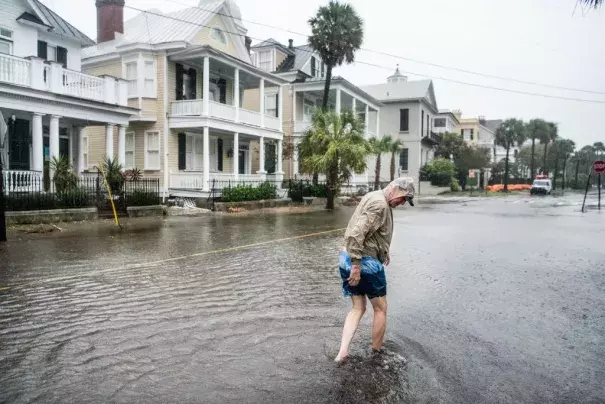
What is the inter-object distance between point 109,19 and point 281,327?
88.4 ft

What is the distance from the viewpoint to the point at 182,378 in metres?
3.97

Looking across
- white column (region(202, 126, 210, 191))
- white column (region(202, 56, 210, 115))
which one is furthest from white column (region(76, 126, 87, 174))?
white column (region(202, 56, 210, 115))

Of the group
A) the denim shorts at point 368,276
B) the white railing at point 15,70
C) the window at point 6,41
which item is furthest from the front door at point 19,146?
the denim shorts at point 368,276

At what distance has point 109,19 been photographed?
1073 inches

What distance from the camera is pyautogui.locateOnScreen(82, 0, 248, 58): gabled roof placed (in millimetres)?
25422

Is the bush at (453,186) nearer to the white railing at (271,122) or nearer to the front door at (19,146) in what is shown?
the white railing at (271,122)

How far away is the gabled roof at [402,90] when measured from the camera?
51656 millimetres

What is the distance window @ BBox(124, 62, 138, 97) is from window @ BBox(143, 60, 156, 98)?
0.57 m

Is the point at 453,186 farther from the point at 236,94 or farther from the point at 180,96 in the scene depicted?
the point at 180,96

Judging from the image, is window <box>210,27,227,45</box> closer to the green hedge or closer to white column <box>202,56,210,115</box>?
white column <box>202,56,210,115</box>

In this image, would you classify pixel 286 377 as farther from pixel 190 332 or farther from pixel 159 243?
pixel 159 243

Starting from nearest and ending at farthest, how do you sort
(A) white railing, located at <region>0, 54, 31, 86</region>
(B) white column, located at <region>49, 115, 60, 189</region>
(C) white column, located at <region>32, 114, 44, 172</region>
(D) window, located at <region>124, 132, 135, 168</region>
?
1. (A) white railing, located at <region>0, 54, 31, 86</region>
2. (C) white column, located at <region>32, 114, 44, 172</region>
3. (B) white column, located at <region>49, 115, 60, 189</region>
4. (D) window, located at <region>124, 132, 135, 168</region>

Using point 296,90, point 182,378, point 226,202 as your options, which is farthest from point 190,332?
point 296,90

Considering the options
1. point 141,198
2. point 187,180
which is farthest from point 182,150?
point 141,198
